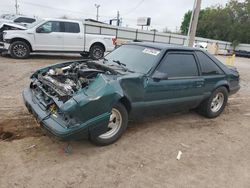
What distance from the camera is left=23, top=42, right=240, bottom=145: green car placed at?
3.72 metres

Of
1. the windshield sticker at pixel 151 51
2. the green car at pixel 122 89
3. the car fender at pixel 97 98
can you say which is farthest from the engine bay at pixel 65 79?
the windshield sticker at pixel 151 51

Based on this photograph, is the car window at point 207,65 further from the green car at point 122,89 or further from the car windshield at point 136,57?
the car windshield at point 136,57

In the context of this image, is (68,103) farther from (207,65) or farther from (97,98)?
(207,65)

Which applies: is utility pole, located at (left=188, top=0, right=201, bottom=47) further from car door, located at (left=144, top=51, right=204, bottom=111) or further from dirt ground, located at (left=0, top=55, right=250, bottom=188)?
dirt ground, located at (left=0, top=55, right=250, bottom=188)

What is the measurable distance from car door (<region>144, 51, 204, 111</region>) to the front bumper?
1020mm

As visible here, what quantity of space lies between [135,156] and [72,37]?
9.94m

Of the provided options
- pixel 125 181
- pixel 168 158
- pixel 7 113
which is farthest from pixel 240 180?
pixel 7 113

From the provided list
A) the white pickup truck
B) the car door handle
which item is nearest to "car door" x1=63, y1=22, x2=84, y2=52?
the white pickup truck

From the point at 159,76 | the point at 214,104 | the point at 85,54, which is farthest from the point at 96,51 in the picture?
the point at 159,76

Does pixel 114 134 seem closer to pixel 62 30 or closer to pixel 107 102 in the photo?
pixel 107 102

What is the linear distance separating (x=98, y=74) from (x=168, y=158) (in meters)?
1.63

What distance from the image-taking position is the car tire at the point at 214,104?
5828 mm

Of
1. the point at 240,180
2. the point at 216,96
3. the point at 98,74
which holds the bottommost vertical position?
the point at 240,180

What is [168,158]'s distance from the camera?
4078 mm
